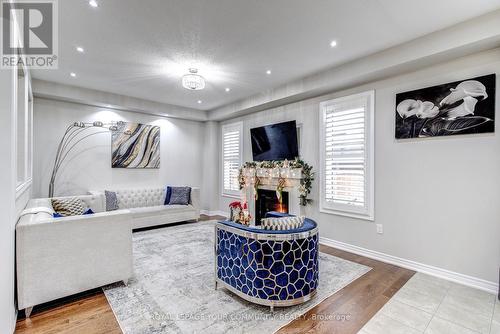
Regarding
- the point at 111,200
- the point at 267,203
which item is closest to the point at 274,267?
the point at 267,203

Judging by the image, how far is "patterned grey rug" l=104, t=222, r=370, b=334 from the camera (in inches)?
85.0

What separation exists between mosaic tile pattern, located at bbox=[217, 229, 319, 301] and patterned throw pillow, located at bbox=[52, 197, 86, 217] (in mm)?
2991

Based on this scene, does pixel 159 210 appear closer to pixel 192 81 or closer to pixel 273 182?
pixel 273 182

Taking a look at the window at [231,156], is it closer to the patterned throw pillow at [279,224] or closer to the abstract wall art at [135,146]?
the abstract wall art at [135,146]

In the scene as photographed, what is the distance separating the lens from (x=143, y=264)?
11.4 ft

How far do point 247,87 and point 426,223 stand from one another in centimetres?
370


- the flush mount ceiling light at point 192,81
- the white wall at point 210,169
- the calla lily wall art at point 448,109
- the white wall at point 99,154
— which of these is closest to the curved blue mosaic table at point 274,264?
the calla lily wall art at point 448,109

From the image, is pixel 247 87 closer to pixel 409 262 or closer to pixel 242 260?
pixel 242 260

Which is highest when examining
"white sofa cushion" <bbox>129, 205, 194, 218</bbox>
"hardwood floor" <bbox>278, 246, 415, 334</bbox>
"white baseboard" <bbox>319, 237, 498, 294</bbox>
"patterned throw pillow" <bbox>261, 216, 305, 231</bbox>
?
"patterned throw pillow" <bbox>261, 216, 305, 231</bbox>

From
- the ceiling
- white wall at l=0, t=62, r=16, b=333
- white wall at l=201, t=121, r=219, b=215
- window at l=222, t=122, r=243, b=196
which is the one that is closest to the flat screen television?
window at l=222, t=122, r=243, b=196

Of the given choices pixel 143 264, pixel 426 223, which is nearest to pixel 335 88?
pixel 426 223

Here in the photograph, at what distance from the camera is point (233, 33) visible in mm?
2873

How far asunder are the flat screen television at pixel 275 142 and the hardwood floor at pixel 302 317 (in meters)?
2.69

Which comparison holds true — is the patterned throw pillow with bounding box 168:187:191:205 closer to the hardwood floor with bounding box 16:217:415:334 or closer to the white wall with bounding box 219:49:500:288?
the hardwood floor with bounding box 16:217:415:334
